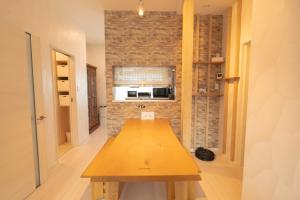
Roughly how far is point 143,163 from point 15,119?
65.9 inches

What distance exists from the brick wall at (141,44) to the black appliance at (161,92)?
0.25m

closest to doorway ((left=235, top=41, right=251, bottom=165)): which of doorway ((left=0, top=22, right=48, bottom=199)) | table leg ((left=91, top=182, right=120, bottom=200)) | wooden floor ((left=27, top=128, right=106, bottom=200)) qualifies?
table leg ((left=91, top=182, right=120, bottom=200))

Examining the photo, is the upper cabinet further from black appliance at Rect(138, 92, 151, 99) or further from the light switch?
the light switch

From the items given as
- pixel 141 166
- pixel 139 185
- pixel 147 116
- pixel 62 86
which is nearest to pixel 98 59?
pixel 62 86

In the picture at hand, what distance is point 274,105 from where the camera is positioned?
79cm

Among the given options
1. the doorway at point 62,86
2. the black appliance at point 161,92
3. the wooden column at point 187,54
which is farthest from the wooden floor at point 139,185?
the black appliance at point 161,92

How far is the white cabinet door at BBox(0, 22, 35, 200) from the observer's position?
1.88 metres

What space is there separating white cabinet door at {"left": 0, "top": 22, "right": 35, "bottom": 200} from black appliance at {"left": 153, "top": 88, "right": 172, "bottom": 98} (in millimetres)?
2380

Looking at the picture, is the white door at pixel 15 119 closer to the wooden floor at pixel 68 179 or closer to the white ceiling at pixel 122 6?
the wooden floor at pixel 68 179

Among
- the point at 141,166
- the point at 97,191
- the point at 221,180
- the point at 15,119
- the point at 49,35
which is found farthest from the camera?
the point at 49,35

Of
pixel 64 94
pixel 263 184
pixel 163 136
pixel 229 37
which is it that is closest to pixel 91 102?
pixel 64 94

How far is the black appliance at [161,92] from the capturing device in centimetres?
386

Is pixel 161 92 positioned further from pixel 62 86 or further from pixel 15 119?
pixel 15 119

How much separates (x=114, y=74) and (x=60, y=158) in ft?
6.71
